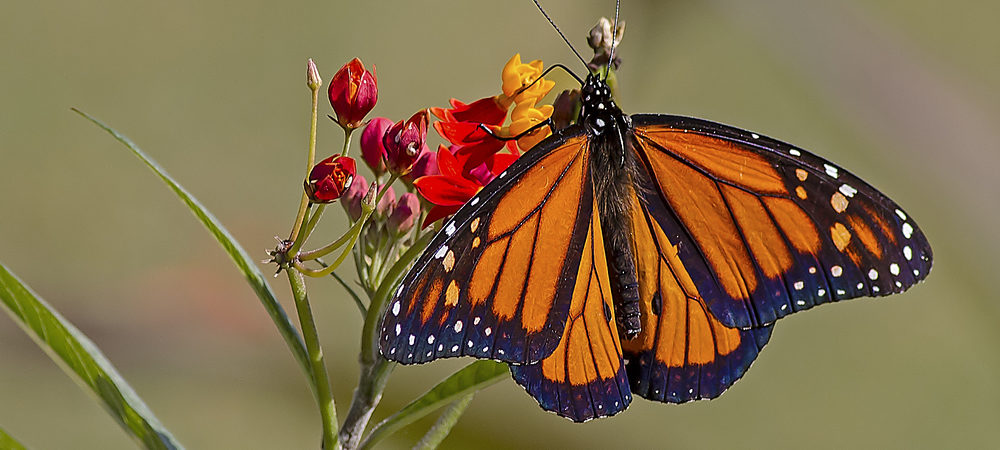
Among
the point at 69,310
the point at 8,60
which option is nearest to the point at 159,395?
the point at 69,310

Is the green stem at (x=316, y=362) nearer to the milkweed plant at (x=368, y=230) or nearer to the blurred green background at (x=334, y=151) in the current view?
the milkweed plant at (x=368, y=230)

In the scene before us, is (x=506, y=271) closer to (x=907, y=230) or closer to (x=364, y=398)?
(x=364, y=398)

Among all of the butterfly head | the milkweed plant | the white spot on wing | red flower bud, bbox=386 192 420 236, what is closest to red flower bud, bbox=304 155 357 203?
the milkweed plant

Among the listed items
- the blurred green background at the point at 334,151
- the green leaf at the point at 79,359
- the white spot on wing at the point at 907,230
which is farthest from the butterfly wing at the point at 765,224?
the blurred green background at the point at 334,151

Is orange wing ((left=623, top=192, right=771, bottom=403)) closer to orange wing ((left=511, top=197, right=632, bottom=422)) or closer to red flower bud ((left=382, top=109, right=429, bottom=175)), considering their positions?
orange wing ((left=511, top=197, right=632, bottom=422))

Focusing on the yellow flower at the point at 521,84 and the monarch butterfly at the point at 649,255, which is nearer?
the monarch butterfly at the point at 649,255

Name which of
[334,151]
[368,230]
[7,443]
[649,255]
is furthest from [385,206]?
[334,151]
